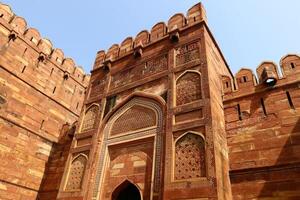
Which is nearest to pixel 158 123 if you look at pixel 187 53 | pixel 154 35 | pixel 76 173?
pixel 187 53

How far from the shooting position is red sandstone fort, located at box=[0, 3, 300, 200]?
4828 millimetres

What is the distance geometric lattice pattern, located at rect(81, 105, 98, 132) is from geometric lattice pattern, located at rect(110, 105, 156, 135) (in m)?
0.96

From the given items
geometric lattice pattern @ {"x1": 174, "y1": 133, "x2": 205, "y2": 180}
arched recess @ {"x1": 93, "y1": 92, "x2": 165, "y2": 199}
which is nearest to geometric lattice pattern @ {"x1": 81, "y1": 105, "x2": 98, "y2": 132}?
arched recess @ {"x1": 93, "y1": 92, "x2": 165, "y2": 199}

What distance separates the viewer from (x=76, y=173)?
21.5 ft

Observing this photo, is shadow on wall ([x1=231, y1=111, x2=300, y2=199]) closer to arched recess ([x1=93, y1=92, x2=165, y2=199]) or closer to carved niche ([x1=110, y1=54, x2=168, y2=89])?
arched recess ([x1=93, y1=92, x2=165, y2=199])

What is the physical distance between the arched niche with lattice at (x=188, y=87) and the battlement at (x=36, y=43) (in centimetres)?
615

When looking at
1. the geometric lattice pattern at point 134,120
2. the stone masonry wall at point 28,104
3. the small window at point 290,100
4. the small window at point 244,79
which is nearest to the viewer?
the small window at point 290,100

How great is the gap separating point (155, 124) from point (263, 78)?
2881 millimetres

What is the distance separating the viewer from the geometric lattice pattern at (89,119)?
7426 mm

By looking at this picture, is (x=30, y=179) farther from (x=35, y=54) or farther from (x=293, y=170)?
(x=293, y=170)

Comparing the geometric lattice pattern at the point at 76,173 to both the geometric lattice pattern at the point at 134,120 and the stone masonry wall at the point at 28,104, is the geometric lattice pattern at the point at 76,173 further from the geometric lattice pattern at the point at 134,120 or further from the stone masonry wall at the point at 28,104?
the stone masonry wall at the point at 28,104

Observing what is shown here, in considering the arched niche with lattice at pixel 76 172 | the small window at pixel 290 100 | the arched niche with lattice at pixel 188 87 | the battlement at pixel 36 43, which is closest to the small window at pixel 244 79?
the small window at pixel 290 100

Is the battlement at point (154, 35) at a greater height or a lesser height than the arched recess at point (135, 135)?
greater

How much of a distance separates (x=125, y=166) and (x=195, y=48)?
3.53 m
